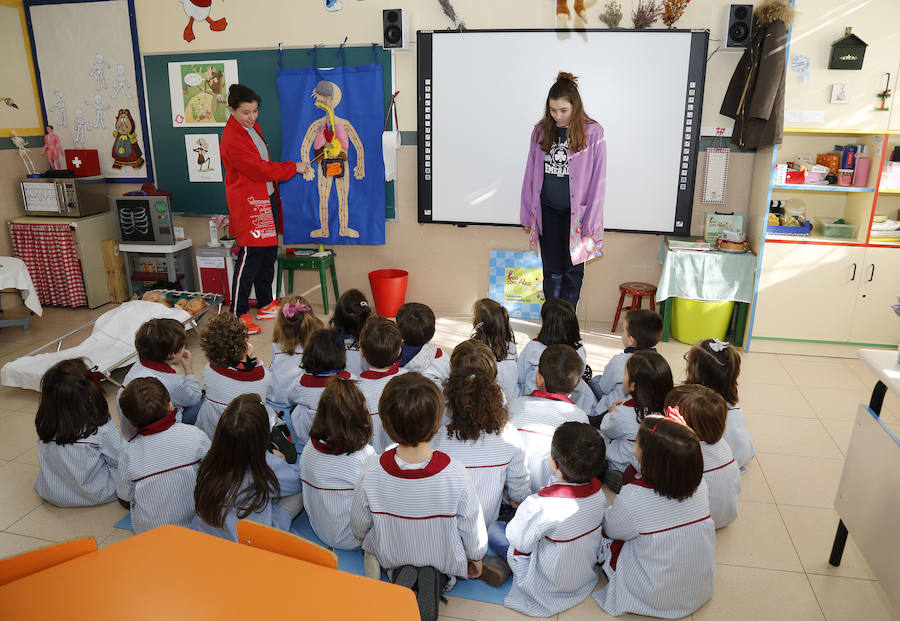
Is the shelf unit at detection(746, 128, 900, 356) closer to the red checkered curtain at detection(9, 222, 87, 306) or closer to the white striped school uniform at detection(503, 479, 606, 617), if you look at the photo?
the white striped school uniform at detection(503, 479, 606, 617)

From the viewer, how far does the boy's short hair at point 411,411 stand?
2043 mm

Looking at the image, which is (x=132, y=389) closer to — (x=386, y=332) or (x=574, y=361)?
(x=386, y=332)

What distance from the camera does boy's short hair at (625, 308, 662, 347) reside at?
3.27 meters

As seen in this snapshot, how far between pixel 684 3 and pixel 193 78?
384 cm

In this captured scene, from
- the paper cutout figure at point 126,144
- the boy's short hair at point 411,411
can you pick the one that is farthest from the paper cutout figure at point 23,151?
the boy's short hair at point 411,411

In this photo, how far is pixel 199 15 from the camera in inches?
209

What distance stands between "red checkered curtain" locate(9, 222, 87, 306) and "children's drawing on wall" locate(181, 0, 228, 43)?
6.33 ft

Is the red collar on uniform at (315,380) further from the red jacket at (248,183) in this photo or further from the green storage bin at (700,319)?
the green storage bin at (700,319)

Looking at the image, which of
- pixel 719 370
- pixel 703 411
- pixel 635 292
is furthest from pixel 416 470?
pixel 635 292

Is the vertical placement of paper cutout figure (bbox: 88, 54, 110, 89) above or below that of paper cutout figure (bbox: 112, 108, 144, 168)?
above

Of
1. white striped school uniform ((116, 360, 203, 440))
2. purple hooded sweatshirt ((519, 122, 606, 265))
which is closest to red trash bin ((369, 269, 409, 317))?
purple hooded sweatshirt ((519, 122, 606, 265))

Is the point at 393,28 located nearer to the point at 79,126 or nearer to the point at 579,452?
the point at 79,126

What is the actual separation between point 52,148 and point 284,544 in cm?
561

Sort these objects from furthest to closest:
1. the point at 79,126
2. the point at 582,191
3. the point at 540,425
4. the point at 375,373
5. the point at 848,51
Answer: the point at 79,126 < the point at 582,191 < the point at 848,51 < the point at 375,373 < the point at 540,425
